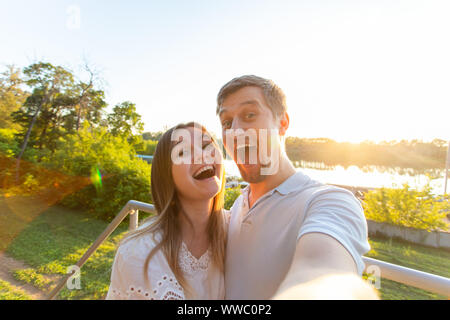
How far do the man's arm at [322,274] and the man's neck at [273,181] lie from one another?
21.6 inches

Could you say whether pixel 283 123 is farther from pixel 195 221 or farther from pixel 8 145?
pixel 8 145

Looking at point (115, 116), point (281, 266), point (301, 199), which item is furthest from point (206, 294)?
point (115, 116)

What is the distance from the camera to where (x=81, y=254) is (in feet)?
15.8

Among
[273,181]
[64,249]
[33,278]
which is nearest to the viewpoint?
[273,181]

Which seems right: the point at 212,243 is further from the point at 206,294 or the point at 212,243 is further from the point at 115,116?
the point at 115,116

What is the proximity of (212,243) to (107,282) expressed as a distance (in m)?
3.24

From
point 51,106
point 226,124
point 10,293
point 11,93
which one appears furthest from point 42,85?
point 226,124

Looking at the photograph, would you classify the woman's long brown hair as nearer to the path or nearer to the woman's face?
the woman's face

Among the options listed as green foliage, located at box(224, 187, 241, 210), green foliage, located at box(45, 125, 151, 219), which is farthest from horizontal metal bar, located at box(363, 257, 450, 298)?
green foliage, located at box(45, 125, 151, 219)

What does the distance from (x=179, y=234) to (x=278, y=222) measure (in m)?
0.53

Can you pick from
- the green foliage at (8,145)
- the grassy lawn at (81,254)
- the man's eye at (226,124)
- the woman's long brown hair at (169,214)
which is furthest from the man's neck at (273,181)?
the green foliage at (8,145)

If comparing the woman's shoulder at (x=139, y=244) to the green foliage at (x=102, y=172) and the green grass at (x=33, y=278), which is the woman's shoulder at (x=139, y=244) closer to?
the green grass at (x=33, y=278)

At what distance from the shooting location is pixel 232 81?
1623 mm
